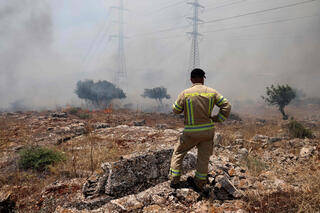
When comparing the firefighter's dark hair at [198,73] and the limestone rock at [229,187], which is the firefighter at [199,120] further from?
the limestone rock at [229,187]

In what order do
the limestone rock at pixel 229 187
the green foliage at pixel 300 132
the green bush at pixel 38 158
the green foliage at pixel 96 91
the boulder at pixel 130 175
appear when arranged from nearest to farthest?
the limestone rock at pixel 229 187, the boulder at pixel 130 175, the green bush at pixel 38 158, the green foliage at pixel 300 132, the green foliage at pixel 96 91

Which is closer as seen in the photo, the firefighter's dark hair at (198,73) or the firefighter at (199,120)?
the firefighter at (199,120)

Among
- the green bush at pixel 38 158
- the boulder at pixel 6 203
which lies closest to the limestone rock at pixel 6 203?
the boulder at pixel 6 203

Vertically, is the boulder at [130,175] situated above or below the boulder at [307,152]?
above

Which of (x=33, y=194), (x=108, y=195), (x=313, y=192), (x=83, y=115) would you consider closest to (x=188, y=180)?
(x=108, y=195)

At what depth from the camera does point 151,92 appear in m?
50.8

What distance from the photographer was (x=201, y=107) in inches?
104

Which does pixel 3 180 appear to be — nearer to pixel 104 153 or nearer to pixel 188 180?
pixel 104 153

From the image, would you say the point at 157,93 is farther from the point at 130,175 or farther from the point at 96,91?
the point at 130,175

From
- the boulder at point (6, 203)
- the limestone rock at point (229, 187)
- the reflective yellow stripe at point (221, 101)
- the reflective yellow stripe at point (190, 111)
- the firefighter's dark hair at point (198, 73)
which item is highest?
the firefighter's dark hair at point (198, 73)

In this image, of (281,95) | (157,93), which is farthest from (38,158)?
(157,93)

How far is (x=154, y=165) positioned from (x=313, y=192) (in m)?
2.21

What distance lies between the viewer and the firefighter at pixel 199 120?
8.70 ft

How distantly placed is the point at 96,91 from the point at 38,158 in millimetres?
41495
